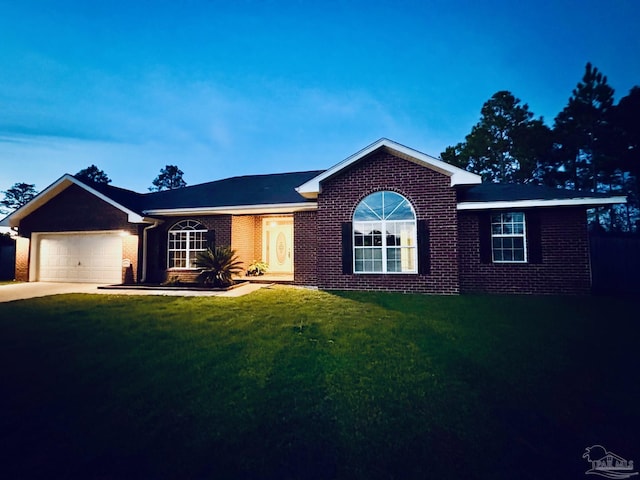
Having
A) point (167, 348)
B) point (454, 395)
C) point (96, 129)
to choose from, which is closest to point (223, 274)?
point (167, 348)

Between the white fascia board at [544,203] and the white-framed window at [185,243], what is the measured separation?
33.1 ft

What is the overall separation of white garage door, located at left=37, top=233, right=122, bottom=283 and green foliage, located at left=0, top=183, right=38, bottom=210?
124 feet

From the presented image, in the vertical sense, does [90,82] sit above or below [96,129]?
below

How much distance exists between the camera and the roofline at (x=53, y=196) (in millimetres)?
11664

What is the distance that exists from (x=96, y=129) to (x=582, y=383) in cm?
6200

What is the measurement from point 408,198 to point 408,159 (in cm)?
129

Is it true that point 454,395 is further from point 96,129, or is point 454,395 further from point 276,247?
point 96,129

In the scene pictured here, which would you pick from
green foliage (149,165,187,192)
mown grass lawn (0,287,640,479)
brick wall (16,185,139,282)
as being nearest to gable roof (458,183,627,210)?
mown grass lawn (0,287,640,479)

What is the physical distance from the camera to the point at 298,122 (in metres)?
59.9

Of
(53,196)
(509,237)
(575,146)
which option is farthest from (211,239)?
(575,146)

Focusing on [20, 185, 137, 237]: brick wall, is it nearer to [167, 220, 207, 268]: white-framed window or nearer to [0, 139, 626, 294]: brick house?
[0, 139, 626, 294]: brick house

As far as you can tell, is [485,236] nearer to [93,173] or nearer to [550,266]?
[550,266]

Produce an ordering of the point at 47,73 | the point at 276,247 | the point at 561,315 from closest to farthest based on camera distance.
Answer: the point at 561,315 < the point at 276,247 < the point at 47,73

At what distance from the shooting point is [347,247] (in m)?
9.84
